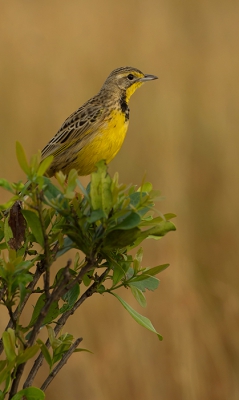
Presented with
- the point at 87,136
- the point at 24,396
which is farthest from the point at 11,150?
the point at 24,396

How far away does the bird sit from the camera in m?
2.03

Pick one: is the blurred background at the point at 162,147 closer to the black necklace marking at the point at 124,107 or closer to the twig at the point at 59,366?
the black necklace marking at the point at 124,107

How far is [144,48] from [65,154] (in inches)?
96.4

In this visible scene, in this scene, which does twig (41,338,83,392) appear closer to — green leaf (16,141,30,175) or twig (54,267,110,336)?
twig (54,267,110,336)

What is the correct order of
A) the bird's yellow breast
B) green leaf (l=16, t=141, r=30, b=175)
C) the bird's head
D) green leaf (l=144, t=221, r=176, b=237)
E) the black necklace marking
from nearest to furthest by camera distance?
green leaf (l=16, t=141, r=30, b=175) < green leaf (l=144, t=221, r=176, b=237) < the bird's yellow breast < the black necklace marking < the bird's head

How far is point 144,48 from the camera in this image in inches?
172

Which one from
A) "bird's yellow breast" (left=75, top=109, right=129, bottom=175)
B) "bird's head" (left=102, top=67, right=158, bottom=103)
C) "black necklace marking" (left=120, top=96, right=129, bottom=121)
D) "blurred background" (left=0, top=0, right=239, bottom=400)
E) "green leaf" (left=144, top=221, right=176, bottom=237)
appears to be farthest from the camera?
"blurred background" (left=0, top=0, right=239, bottom=400)

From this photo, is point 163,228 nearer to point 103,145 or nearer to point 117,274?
point 117,274

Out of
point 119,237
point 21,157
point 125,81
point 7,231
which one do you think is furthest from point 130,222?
point 125,81

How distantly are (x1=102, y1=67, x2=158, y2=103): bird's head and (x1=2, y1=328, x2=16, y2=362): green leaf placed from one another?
1.73 m

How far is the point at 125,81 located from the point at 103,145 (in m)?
0.52

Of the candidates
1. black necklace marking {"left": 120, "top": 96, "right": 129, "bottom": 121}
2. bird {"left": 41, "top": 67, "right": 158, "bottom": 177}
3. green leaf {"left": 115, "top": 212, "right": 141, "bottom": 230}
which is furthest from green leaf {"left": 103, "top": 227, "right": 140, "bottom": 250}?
black necklace marking {"left": 120, "top": 96, "right": 129, "bottom": 121}

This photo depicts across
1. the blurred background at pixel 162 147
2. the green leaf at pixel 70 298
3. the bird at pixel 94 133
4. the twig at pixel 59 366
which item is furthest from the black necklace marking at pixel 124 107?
the twig at pixel 59 366

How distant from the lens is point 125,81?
8.11 ft
